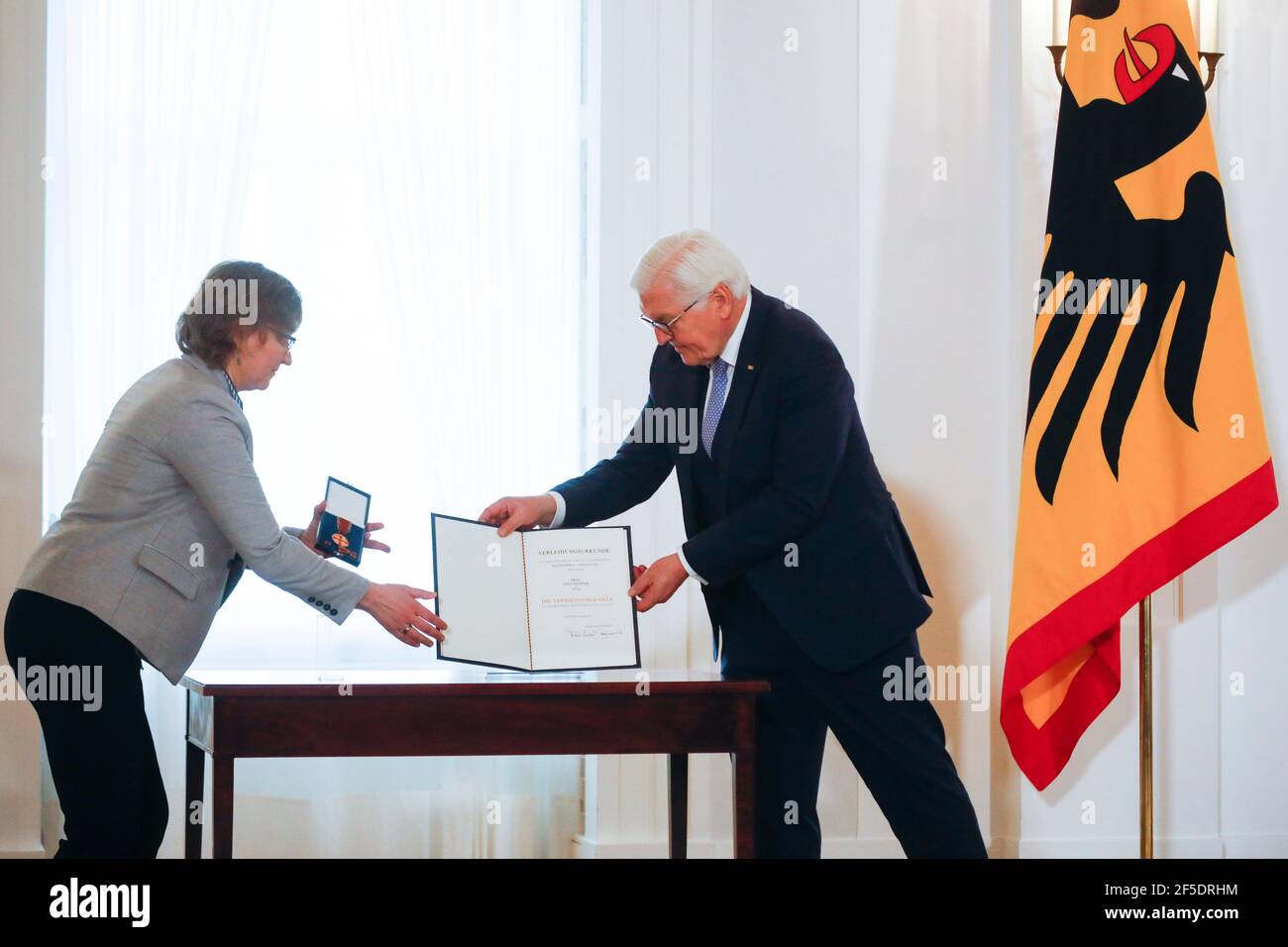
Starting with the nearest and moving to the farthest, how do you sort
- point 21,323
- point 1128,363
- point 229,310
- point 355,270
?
point 229,310, point 1128,363, point 21,323, point 355,270

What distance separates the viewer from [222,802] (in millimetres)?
2730

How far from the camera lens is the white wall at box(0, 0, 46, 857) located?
391cm

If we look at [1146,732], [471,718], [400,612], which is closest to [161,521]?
[400,612]

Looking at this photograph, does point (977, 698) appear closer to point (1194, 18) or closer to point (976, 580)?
point (976, 580)

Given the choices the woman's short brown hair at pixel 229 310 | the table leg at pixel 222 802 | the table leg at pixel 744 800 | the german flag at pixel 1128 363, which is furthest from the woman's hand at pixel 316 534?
the german flag at pixel 1128 363

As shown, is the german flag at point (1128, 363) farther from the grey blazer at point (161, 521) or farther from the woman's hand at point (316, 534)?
the grey blazer at point (161, 521)

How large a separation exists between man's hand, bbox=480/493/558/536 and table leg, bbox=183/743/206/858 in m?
0.85

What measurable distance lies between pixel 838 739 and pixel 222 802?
130cm

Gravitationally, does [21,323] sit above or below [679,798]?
above

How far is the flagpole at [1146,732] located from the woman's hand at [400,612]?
195 centimetres

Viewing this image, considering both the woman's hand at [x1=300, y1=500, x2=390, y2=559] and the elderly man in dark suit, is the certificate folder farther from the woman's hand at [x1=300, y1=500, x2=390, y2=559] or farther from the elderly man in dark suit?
the woman's hand at [x1=300, y1=500, x2=390, y2=559]

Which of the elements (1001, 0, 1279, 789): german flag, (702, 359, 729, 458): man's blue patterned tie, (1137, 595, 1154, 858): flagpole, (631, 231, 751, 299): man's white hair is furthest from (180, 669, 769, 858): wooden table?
(1137, 595, 1154, 858): flagpole

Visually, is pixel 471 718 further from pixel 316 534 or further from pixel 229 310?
pixel 229 310
